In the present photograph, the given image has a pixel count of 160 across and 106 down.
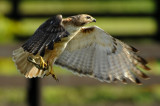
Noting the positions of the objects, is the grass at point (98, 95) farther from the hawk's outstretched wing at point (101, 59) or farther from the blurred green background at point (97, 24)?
the hawk's outstretched wing at point (101, 59)

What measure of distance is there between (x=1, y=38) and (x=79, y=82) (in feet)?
7.91

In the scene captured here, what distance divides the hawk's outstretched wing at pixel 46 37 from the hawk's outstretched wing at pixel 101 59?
0.99 m

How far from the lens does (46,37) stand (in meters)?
5.15

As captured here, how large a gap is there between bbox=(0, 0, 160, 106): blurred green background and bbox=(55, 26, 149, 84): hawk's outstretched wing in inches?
55.5

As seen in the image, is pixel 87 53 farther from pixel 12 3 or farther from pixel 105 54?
pixel 12 3

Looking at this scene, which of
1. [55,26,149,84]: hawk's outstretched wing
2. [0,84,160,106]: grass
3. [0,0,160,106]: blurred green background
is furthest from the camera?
[0,84,160,106]: grass

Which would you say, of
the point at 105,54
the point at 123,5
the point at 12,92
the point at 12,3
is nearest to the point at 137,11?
the point at 123,5

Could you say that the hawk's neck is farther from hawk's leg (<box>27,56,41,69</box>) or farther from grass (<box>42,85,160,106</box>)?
grass (<box>42,85,160,106</box>)

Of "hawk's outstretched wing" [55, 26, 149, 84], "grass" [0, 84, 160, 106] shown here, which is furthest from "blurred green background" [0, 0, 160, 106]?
"hawk's outstretched wing" [55, 26, 149, 84]

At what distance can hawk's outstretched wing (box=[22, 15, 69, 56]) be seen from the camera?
5051 millimetres

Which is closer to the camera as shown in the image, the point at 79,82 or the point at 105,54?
the point at 105,54

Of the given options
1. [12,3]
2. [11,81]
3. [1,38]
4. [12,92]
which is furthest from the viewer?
[12,3]

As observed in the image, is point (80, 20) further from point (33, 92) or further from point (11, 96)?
point (11, 96)

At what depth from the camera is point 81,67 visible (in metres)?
6.47
